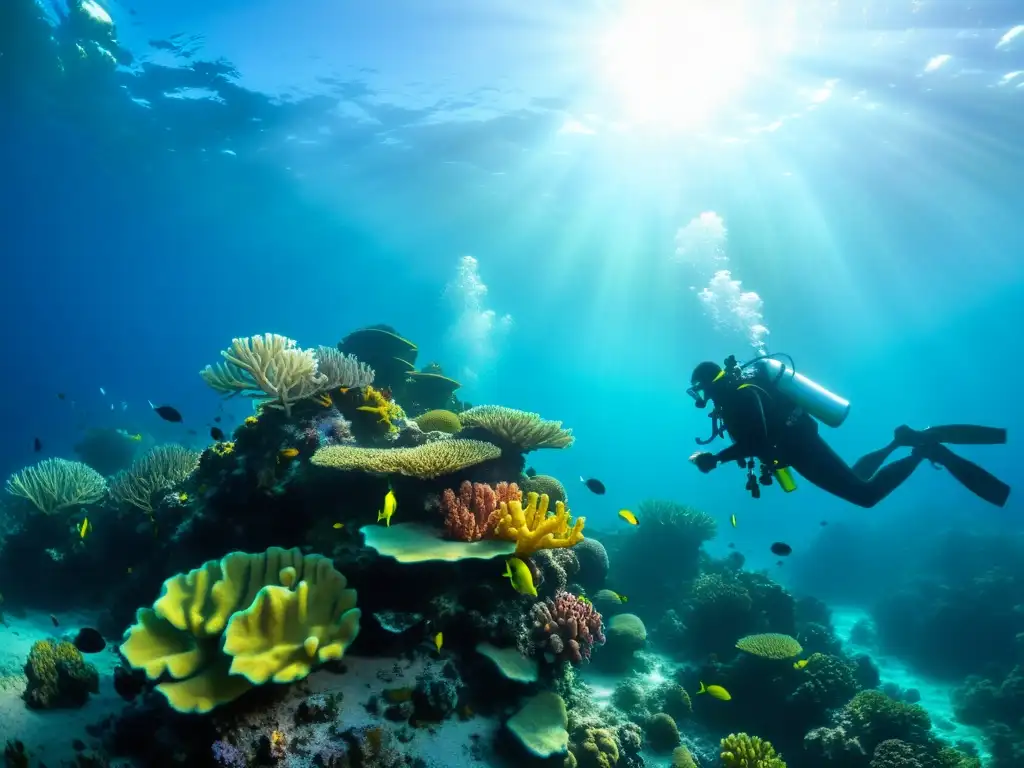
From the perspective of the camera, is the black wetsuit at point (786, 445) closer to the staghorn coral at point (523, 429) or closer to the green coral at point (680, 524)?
the staghorn coral at point (523, 429)

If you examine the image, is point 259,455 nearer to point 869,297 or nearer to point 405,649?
point 405,649

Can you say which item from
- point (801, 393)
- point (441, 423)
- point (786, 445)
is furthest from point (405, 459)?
point (801, 393)

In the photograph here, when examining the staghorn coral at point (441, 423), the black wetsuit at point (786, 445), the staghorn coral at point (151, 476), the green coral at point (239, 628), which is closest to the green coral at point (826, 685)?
the black wetsuit at point (786, 445)

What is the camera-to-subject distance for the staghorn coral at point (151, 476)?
8.52 meters

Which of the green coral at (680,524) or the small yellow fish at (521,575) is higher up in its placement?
the green coral at (680,524)

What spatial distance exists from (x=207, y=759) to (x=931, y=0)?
26.6 m

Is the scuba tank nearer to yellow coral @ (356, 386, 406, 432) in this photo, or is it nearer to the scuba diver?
the scuba diver

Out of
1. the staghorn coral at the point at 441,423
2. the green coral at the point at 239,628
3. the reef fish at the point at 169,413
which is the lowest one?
the green coral at the point at 239,628

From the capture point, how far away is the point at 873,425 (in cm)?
11088

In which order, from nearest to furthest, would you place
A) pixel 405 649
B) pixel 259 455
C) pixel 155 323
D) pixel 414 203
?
pixel 405 649, pixel 259 455, pixel 414 203, pixel 155 323

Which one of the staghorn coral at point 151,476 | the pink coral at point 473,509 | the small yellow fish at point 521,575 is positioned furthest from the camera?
the staghorn coral at point 151,476

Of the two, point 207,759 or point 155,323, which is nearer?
point 207,759

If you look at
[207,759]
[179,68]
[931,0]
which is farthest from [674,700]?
[179,68]

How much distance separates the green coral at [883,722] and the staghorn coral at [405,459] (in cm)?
689
